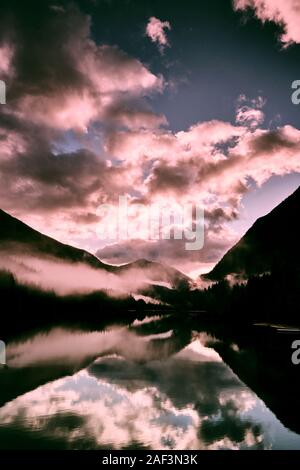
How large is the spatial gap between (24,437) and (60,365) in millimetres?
27643

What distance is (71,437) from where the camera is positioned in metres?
19.9

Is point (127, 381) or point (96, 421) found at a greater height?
point (127, 381)

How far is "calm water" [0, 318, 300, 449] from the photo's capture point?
65.5ft

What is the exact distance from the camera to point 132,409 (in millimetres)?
26969

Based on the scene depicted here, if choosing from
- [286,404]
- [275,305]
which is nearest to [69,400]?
[286,404]

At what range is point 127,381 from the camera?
38.0 metres

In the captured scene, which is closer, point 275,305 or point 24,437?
point 24,437

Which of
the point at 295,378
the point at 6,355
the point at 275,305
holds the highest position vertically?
the point at 275,305

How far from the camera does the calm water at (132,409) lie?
19969mm
